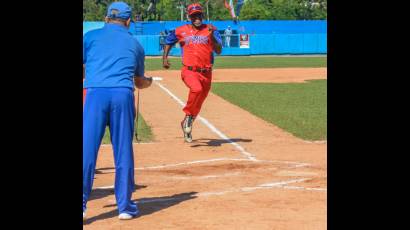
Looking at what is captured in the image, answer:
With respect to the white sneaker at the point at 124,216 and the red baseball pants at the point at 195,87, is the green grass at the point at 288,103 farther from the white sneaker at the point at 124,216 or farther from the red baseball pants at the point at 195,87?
the white sneaker at the point at 124,216

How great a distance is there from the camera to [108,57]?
31.4 feet

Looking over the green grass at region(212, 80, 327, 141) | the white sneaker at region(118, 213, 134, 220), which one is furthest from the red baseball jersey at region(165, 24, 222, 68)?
the white sneaker at region(118, 213, 134, 220)

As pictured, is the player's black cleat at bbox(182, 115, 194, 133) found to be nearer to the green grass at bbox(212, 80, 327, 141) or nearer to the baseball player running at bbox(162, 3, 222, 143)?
the baseball player running at bbox(162, 3, 222, 143)

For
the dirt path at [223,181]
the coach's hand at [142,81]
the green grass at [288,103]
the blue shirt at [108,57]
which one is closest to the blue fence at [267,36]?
the green grass at [288,103]

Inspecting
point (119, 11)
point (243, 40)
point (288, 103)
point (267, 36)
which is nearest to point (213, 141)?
point (119, 11)

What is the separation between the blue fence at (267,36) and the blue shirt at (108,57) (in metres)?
62.7

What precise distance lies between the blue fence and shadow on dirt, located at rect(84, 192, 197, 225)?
61564mm

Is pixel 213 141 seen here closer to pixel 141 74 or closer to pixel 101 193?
pixel 101 193

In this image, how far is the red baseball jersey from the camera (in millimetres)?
16328

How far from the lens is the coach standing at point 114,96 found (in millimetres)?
9445
